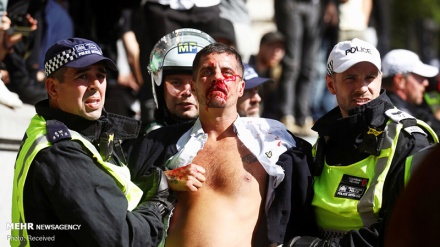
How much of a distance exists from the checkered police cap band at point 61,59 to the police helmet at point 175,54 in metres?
1.39

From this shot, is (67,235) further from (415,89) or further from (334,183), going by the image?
(415,89)

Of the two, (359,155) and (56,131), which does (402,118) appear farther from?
(56,131)

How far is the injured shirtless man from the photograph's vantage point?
5719 mm

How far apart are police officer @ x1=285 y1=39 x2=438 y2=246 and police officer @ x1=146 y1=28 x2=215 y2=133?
1117mm

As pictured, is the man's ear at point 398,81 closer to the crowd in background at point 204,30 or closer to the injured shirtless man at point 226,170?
the crowd in background at point 204,30

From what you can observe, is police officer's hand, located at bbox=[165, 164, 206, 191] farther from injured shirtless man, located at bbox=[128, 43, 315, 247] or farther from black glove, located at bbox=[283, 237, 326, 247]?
black glove, located at bbox=[283, 237, 326, 247]

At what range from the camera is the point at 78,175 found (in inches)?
199

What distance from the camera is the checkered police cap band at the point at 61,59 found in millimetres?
5402

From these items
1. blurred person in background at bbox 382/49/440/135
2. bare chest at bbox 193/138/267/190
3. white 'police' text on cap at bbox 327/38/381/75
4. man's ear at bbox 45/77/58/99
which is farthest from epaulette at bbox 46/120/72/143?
blurred person in background at bbox 382/49/440/135

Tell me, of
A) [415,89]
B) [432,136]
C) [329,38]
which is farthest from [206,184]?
[329,38]

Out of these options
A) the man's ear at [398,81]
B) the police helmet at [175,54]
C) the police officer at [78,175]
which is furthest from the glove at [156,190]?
the man's ear at [398,81]

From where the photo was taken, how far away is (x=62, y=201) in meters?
5.02

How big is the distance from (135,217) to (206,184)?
0.71 m

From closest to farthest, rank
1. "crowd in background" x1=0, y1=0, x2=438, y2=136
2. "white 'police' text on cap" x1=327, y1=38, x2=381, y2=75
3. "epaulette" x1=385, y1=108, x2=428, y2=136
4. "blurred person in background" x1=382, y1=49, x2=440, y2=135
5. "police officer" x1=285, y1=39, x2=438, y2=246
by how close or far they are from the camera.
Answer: "police officer" x1=285, y1=39, x2=438, y2=246, "epaulette" x1=385, y1=108, x2=428, y2=136, "white 'police' text on cap" x1=327, y1=38, x2=381, y2=75, "blurred person in background" x1=382, y1=49, x2=440, y2=135, "crowd in background" x1=0, y1=0, x2=438, y2=136
